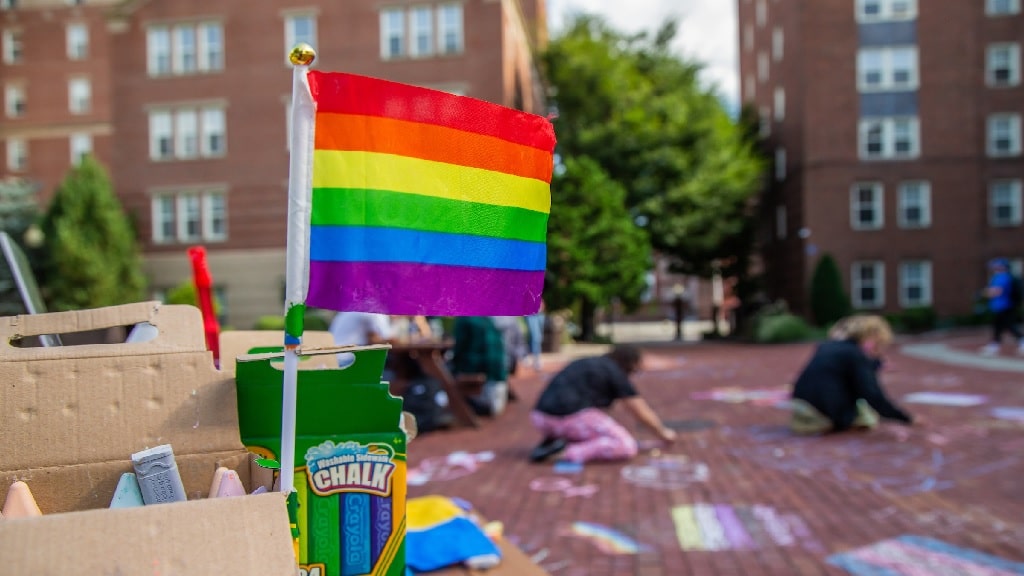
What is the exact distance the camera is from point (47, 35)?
157 ft

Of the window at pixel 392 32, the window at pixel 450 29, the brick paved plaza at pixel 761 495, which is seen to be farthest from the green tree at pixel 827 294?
the brick paved plaza at pixel 761 495

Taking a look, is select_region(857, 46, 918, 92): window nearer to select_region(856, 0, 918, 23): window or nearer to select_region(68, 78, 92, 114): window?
select_region(856, 0, 918, 23): window

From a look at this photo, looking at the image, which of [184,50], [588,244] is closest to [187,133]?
[184,50]

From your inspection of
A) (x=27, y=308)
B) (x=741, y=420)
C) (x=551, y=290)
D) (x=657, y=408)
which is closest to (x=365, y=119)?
(x=27, y=308)

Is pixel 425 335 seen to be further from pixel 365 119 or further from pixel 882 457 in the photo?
pixel 365 119

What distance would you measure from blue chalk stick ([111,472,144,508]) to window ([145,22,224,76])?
31.9 m

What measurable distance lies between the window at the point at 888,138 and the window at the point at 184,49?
84.3ft

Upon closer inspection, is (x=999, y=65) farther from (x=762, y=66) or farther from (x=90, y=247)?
(x=90, y=247)

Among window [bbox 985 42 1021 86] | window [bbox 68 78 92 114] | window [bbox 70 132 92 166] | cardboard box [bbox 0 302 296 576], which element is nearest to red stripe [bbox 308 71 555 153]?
cardboard box [bbox 0 302 296 576]

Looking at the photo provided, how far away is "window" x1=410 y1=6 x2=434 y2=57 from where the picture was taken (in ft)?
95.9

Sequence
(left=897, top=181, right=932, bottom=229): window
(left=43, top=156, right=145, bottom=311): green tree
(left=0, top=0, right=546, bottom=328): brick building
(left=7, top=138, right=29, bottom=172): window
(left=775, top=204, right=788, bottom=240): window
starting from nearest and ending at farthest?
(left=43, top=156, right=145, bottom=311): green tree
(left=0, top=0, right=546, bottom=328): brick building
(left=897, top=181, right=932, bottom=229): window
(left=775, top=204, right=788, bottom=240): window
(left=7, top=138, right=29, bottom=172): window

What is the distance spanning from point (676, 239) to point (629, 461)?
2516cm

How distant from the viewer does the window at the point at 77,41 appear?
47.8 m

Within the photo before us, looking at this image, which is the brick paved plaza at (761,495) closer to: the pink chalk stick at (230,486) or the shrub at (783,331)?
the pink chalk stick at (230,486)
